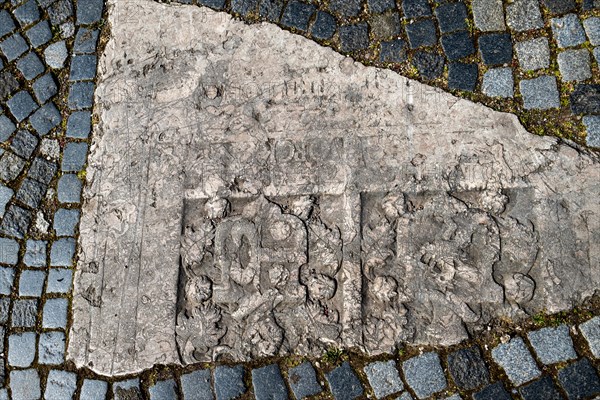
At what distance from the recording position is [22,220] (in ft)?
15.2

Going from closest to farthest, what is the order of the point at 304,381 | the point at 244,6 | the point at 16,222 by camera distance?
the point at 304,381 → the point at 16,222 → the point at 244,6

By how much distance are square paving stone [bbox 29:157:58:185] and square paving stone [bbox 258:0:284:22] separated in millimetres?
1897

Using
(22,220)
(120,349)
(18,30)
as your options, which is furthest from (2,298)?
(18,30)

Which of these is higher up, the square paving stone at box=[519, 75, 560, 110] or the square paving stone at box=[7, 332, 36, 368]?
the square paving stone at box=[519, 75, 560, 110]

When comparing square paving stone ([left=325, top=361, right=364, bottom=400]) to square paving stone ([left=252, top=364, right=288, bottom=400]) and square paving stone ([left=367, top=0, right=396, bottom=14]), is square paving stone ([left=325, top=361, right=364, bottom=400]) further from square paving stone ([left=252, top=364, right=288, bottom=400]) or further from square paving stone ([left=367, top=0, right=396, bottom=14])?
square paving stone ([left=367, top=0, right=396, bottom=14])

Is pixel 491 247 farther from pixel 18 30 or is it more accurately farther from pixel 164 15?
pixel 18 30

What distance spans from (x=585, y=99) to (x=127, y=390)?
3.58 metres

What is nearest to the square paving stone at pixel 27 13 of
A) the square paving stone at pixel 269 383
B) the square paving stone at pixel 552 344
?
the square paving stone at pixel 269 383

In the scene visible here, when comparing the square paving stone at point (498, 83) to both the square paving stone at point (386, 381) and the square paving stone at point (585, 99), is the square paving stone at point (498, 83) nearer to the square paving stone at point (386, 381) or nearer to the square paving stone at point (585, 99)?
the square paving stone at point (585, 99)

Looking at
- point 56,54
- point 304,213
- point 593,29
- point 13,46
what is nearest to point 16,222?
point 56,54

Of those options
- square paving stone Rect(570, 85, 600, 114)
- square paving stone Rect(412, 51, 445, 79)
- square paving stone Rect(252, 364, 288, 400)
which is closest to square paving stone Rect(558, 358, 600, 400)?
square paving stone Rect(570, 85, 600, 114)

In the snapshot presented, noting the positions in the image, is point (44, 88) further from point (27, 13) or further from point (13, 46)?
point (27, 13)

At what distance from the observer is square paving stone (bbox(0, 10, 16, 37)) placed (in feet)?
16.5

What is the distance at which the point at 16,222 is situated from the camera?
4617mm
